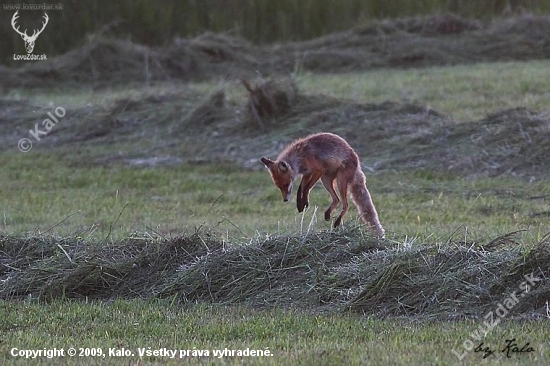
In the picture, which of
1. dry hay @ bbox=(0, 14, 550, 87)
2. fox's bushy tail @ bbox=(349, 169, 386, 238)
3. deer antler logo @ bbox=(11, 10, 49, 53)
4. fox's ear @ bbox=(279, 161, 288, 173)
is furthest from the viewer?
deer antler logo @ bbox=(11, 10, 49, 53)

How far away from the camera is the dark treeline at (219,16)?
101 feet

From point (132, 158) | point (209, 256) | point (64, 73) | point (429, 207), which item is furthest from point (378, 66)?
point (209, 256)

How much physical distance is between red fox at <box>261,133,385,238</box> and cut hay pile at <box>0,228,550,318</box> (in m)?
1.44

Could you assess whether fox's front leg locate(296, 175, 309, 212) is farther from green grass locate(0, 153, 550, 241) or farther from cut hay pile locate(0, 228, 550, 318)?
cut hay pile locate(0, 228, 550, 318)

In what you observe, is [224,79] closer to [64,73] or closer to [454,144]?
[64,73]

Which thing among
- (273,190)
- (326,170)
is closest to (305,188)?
(326,170)

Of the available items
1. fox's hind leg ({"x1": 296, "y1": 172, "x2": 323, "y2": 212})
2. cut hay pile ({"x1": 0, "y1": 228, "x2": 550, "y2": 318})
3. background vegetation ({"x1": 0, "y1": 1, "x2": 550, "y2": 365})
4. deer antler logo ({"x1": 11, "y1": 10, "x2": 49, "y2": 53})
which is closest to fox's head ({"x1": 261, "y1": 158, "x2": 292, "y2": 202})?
fox's hind leg ({"x1": 296, "y1": 172, "x2": 323, "y2": 212})

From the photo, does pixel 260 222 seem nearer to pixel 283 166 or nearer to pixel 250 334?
pixel 283 166

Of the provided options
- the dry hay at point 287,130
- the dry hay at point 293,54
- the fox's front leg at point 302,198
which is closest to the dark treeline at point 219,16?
the dry hay at point 293,54

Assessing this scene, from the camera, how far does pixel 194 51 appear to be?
95.8ft

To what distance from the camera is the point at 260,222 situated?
43.3 ft

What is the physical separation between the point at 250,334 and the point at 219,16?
25222 mm

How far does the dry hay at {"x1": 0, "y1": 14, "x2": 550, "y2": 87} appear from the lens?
92.1 ft

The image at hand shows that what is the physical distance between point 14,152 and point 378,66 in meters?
12.0
